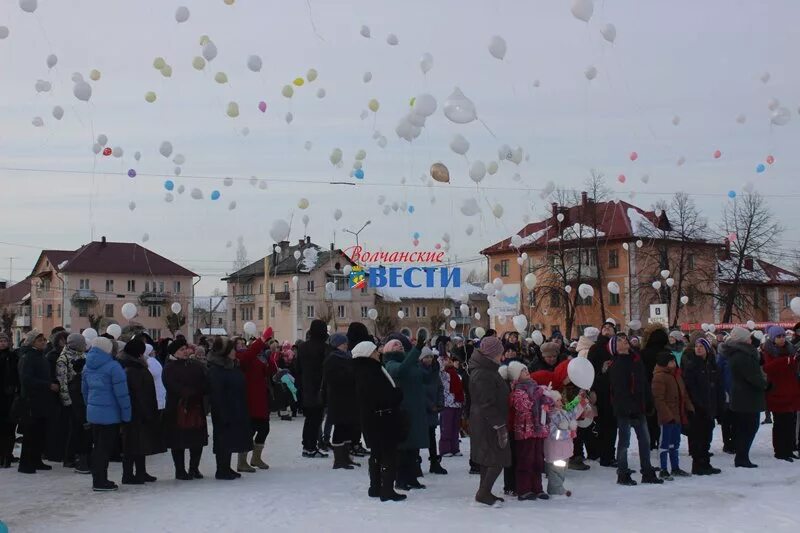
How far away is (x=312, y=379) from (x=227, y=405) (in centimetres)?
217

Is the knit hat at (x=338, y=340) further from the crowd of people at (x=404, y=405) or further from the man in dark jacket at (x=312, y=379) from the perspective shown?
the man in dark jacket at (x=312, y=379)

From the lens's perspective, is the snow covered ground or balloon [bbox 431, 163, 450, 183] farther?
balloon [bbox 431, 163, 450, 183]

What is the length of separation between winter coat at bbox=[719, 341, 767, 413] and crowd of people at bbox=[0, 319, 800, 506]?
18 mm

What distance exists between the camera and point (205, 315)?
115438mm

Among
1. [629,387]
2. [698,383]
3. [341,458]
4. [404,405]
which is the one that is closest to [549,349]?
[629,387]

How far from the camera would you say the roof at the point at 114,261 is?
8456 cm

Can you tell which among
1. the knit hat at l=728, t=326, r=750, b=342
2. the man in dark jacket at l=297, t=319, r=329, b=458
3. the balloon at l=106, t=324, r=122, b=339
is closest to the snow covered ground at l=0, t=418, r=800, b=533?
the man in dark jacket at l=297, t=319, r=329, b=458

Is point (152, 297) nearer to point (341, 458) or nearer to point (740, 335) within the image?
point (341, 458)

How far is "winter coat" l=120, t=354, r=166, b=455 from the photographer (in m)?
11.2

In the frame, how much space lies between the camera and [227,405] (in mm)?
11562

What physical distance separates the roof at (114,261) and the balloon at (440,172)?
71.8 meters

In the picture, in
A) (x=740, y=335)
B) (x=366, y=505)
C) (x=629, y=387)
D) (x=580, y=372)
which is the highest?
(x=740, y=335)

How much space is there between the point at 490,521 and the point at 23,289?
112m

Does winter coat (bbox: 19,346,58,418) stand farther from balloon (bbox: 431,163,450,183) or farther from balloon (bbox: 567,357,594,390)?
balloon (bbox: 431,163,450,183)
